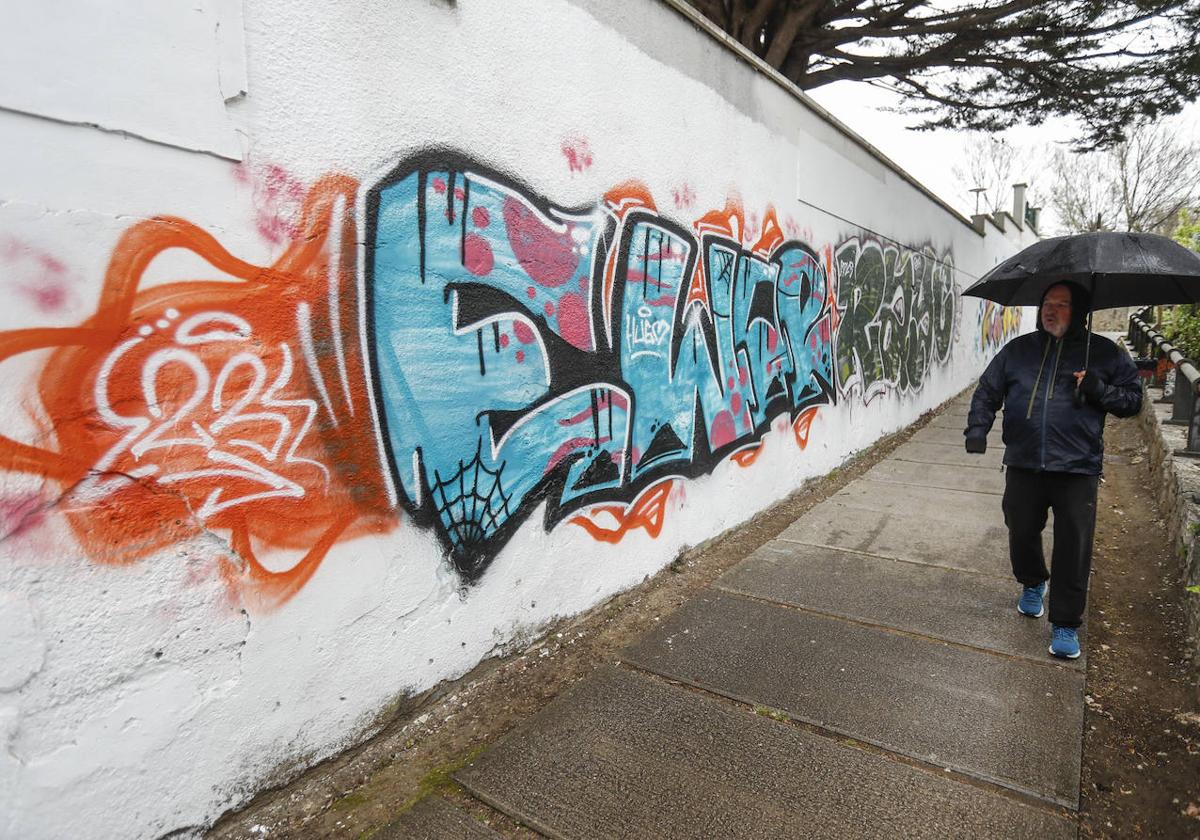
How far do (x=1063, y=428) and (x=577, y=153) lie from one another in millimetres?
2597

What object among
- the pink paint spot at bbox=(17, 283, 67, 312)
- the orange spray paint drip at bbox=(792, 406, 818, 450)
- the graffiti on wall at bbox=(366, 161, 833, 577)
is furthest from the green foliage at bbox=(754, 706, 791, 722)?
the orange spray paint drip at bbox=(792, 406, 818, 450)

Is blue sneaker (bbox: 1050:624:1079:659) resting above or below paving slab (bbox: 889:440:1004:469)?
below

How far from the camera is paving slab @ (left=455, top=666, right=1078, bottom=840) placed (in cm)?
208

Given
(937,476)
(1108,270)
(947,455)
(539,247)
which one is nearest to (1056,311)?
(1108,270)

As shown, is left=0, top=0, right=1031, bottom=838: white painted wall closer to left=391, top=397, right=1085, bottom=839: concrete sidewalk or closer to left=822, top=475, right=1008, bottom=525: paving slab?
left=391, top=397, right=1085, bottom=839: concrete sidewalk

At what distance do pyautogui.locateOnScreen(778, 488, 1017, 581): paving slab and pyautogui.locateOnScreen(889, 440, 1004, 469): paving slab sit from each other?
4.60 ft

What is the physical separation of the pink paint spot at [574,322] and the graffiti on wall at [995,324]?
11.1m

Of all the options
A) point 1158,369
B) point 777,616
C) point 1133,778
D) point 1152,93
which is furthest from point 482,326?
point 1152,93

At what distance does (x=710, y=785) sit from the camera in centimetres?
228

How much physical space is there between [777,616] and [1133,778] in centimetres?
154

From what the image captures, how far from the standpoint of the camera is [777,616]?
3516 mm

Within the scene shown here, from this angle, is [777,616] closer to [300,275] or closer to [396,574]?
[396,574]

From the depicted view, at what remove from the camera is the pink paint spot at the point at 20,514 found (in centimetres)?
161

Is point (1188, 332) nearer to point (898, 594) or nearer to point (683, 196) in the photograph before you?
point (898, 594)
